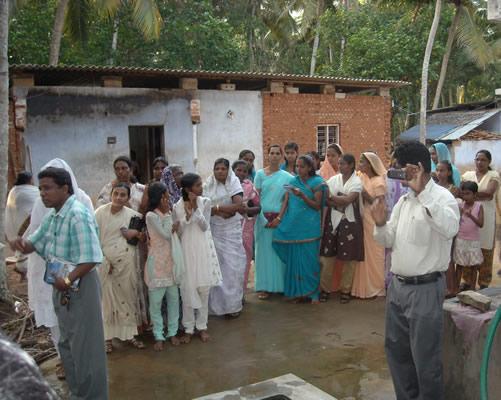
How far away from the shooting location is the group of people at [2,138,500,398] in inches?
125

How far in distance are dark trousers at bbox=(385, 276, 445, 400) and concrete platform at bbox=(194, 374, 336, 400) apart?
51 centimetres

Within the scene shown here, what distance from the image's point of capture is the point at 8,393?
0.70 metres

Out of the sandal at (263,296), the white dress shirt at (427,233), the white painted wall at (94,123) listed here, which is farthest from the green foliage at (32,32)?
the white dress shirt at (427,233)

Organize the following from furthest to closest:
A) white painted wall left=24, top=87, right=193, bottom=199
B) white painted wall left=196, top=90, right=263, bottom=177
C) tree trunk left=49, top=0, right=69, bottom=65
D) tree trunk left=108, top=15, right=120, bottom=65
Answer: tree trunk left=108, top=15, right=120, bottom=65
tree trunk left=49, top=0, right=69, bottom=65
white painted wall left=196, top=90, right=263, bottom=177
white painted wall left=24, top=87, right=193, bottom=199

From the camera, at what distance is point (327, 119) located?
1305 centimetres

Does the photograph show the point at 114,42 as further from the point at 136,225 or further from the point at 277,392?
the point at 277,392

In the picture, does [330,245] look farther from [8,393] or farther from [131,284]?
[8,393]

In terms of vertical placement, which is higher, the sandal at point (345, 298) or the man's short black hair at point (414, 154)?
the man's short black hair at point (414, 154)

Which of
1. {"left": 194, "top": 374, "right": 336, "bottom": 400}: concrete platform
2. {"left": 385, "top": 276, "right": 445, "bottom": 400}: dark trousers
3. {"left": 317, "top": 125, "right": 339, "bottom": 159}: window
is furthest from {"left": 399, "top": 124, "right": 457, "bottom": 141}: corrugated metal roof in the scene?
{"left": 194, "top": 374, "right": 336, "bottom": 400}: concrete platform

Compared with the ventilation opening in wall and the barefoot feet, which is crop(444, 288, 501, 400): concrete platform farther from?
the ventilation opening in wall

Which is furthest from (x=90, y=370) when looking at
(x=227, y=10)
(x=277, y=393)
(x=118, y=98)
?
(x=227, y=10)

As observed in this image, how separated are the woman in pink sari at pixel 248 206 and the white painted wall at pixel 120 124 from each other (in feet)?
18.5

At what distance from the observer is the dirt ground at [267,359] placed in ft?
13.0

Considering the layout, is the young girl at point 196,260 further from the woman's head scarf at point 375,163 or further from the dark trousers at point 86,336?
the woman's head scarf at point 375,163
